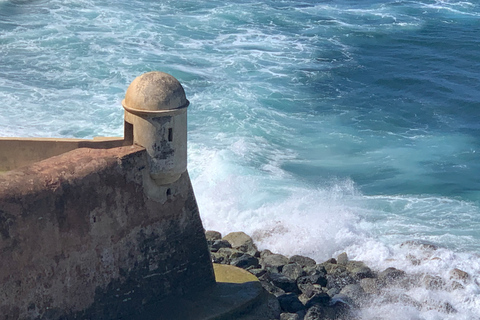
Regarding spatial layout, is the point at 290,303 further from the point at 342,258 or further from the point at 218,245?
the point at 342,258

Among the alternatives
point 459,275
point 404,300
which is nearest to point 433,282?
point 459,275

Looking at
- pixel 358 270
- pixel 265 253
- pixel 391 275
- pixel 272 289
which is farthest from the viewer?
pixel 265 253

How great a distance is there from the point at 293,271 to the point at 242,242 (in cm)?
221

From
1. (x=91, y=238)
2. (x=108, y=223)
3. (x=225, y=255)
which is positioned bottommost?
(x=225, y=255)

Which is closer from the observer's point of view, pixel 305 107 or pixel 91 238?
pixel 91 238

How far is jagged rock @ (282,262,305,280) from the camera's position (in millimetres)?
16406

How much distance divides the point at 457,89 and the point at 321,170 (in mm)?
10796

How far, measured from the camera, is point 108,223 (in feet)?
37.3

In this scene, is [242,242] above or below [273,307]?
below

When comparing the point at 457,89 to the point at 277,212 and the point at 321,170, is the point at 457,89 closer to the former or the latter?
the point at 321,170

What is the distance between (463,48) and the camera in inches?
1432

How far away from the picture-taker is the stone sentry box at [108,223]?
1028 cm

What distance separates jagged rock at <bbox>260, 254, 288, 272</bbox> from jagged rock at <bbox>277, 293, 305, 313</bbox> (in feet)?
5.32

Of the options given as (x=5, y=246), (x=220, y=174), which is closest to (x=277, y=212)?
(x=220, y=174)
